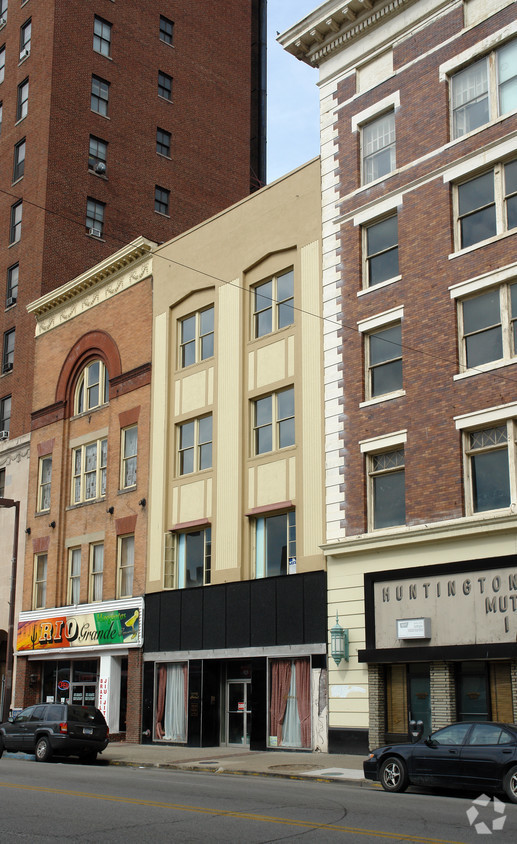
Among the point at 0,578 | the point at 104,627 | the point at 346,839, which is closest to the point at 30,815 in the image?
the point at 346,839

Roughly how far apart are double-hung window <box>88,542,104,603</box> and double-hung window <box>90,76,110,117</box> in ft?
80.8

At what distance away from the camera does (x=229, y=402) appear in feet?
104

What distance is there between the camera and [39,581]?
40.5 meters

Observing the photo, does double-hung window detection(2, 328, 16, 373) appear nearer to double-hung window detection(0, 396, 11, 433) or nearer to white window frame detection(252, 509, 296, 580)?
double-hung window detection(0, 396, 11, 433)

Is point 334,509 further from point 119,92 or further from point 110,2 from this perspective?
point 110,2

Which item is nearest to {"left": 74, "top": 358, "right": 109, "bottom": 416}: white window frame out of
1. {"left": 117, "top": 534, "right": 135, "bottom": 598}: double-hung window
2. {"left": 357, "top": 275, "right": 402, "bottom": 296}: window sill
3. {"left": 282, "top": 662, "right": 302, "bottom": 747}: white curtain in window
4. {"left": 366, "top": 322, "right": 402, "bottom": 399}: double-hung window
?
{"left": 117, "top": 534, "right": 135, "bottom": 598}: double-hung window

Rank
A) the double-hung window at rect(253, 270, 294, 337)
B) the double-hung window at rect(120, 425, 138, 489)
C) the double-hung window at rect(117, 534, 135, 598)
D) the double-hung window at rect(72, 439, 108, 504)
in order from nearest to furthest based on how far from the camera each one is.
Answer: the double-hung window at rect(253, 270, 294, 337) < the double-hung window at rect(117, 534, 135, 598) < the double-hung window at rect(120, 425, 138, 489) < the double-hung window at rect(72, 439, 108, 504)

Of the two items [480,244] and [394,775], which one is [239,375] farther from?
[394,775]

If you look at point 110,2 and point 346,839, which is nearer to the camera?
point 346,839

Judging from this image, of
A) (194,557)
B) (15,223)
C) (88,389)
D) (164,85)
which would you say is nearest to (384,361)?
(194,557)

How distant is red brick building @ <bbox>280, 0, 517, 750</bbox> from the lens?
2305 centimetres

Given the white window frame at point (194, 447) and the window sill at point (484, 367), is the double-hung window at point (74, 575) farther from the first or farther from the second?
the window sill at point (484, 367)

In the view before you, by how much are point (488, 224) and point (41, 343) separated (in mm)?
24655

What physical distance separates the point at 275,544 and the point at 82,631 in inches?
433
